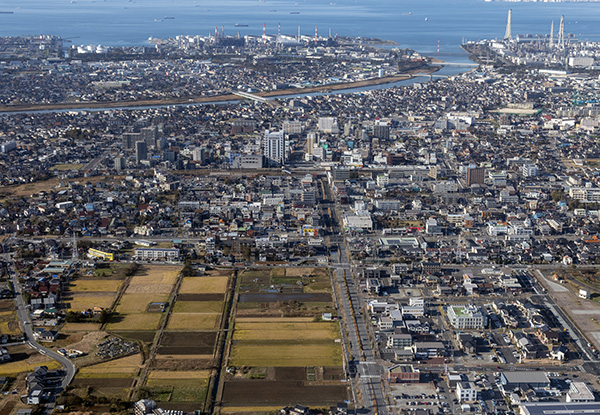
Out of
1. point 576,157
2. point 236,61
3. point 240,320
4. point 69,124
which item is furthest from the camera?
point 236,61

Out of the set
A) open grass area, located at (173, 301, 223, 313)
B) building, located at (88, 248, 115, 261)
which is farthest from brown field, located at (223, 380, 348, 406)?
building, located at (88, 248, 115, 261)

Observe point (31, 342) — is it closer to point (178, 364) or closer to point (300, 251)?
point (178, 364)

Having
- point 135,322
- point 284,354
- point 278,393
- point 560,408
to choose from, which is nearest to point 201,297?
point 135,322

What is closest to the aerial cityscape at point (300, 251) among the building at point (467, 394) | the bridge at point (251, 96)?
the building at point (467, 394)

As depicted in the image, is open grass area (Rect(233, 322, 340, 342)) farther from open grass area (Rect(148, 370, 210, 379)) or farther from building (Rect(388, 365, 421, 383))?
building (Rect(388, 365, 421, 383))

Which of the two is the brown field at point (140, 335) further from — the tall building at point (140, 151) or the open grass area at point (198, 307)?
the tall building at point (140, 151)

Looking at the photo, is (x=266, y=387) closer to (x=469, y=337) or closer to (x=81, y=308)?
(x=469, y=337)

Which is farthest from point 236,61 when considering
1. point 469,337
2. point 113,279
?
point 469,337
